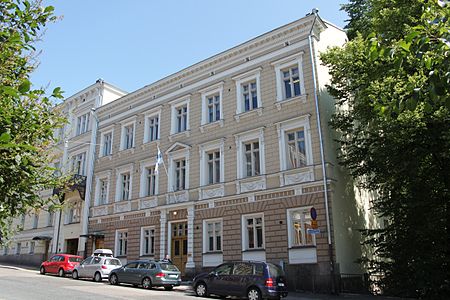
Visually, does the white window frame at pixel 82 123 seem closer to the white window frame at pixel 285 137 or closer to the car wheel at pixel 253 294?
the white window frame at pixel 285 137

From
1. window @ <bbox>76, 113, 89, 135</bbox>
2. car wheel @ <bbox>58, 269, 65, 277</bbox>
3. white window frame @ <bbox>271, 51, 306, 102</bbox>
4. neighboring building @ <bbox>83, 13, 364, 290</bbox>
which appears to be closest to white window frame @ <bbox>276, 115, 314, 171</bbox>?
neighboring building @ <bbox>83, 13, 364, 290</bbox>

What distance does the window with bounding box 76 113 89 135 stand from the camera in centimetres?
3378

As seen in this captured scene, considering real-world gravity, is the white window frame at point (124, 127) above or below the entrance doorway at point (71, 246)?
above

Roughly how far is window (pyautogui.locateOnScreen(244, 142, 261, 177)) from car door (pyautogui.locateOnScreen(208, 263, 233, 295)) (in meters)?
6.61

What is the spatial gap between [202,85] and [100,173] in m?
11.2

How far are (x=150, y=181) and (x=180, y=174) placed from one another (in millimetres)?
3045

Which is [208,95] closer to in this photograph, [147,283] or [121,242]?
[121,242]

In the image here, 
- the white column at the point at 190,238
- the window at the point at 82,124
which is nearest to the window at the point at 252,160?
the white column at the point at 190,238

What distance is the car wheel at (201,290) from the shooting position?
1648 cm

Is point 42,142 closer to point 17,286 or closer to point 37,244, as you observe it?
point 17,286

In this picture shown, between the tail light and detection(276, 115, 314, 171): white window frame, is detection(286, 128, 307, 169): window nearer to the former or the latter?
detection(276, 115, 314, 171): white window frame

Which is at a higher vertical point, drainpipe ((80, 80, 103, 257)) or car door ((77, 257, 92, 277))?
drainpipe ((80, 80, 103, 257))

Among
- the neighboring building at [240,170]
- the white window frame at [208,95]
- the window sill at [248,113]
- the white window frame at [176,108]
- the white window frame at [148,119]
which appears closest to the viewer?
the neighboring building at [240,170]

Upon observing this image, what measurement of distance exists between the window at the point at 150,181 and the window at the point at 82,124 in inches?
374
